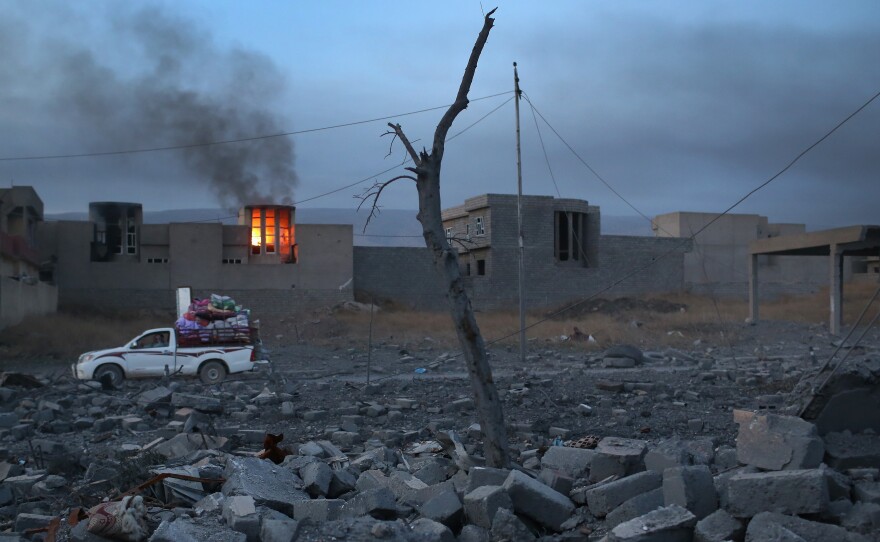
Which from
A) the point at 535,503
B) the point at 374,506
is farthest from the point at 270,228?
the point at 535,503

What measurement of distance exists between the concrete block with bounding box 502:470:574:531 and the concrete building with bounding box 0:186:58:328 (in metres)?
29.6

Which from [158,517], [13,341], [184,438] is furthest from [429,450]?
[13,341]

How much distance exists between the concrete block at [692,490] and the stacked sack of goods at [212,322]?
1701cm

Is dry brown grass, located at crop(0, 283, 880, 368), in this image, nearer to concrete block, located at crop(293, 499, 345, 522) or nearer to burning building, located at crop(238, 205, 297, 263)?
burning building, located at crop(238, 205, 297, 263)

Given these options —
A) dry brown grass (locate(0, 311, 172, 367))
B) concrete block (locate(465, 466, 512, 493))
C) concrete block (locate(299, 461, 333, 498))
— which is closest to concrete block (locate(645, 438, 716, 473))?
concrete block (locate(465, 466, 512, 493))

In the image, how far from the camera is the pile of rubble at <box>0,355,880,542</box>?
5.46 m

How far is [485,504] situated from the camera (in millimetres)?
6051

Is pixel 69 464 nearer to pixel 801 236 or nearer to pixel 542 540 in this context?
pixel 542 540

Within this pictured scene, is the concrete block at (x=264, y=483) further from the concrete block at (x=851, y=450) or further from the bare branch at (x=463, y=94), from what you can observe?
the concrete block at (x=851, y=450)

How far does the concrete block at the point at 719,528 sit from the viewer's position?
5.35m

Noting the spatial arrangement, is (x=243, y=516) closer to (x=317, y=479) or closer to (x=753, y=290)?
(x=317, y=479)

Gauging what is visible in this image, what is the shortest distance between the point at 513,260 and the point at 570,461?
40.8 metres

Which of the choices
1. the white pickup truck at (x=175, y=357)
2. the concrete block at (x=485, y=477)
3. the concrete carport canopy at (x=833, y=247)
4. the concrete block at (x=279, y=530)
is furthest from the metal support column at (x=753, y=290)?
the concrete block at (x=279, y=530)

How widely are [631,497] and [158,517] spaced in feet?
12.1
